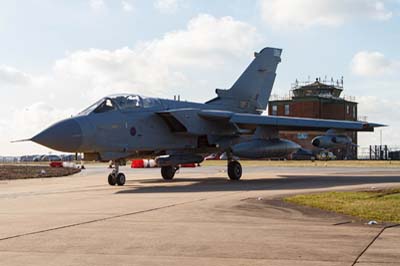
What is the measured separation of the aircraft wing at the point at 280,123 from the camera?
23047 millimetres

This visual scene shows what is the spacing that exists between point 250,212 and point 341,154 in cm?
7311

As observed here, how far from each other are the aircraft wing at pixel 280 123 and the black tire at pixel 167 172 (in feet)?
9.45

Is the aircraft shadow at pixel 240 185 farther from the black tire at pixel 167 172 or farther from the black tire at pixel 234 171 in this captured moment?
the black tire at pixel 167 172

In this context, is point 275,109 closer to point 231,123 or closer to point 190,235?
point 231,123

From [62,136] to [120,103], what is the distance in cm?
314

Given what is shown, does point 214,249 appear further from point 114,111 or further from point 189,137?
point 189,137

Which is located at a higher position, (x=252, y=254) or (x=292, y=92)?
(x=292, y=92)

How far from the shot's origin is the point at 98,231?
355 inches

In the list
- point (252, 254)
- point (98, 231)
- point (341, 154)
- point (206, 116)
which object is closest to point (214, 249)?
point (252, 254)

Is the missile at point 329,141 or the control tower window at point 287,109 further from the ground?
the control tower window at point 287,109

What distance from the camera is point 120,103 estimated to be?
20812 mm

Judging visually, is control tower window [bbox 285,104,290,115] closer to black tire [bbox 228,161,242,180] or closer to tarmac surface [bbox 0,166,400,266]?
black tire [bbox 228,161,242,180]

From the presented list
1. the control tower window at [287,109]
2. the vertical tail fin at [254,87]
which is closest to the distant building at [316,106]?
the control tower window at [287,109]

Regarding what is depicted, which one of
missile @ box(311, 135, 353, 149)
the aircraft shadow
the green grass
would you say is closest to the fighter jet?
missile @ box(311, 135, 353, 149)
